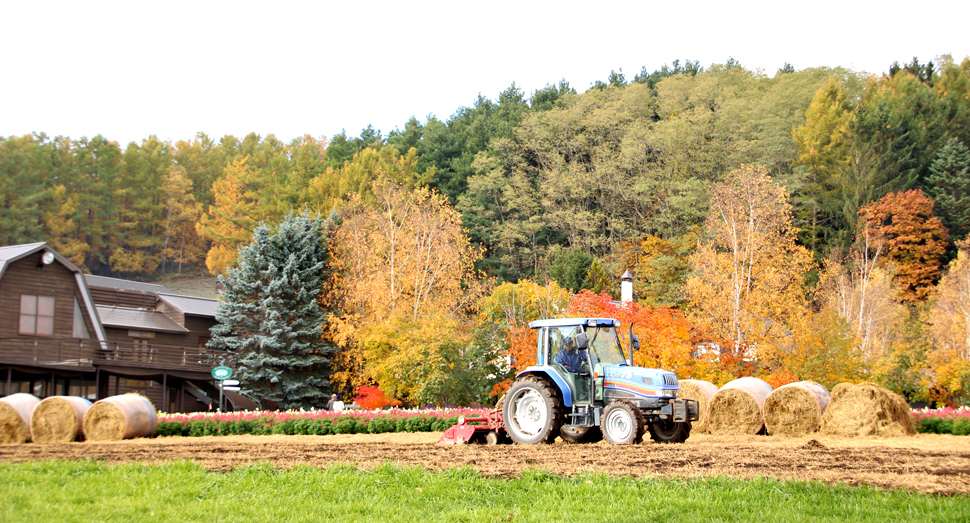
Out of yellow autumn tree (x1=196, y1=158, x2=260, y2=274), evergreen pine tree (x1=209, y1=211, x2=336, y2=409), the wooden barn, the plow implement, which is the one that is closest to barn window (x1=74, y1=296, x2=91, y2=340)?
the wooden barn

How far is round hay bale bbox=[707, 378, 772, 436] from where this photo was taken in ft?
59.9

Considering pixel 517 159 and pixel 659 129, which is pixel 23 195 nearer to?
pixel 517 159

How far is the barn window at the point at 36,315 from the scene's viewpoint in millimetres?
29766

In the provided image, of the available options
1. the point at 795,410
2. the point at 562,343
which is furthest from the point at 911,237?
the point at 562,343

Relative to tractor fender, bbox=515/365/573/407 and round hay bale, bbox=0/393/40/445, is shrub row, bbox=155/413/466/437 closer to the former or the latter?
round hay bale, bbox=0/393/40/445

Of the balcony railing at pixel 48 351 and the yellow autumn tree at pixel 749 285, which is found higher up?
the yellow autumn tree at pixel 749 285

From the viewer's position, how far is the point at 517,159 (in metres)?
63.2

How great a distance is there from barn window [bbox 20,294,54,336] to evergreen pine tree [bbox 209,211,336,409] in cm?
A: 810

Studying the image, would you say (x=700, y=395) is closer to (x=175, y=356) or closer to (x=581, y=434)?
(x=581, y=434)

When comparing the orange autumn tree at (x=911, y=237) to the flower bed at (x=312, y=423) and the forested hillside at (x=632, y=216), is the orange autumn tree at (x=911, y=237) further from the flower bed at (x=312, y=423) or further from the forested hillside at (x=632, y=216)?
the flower bed at (x=312, y=423)

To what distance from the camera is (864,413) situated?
17.3 meters

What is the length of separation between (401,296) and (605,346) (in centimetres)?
2125

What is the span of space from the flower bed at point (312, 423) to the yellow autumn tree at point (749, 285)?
10998 mm

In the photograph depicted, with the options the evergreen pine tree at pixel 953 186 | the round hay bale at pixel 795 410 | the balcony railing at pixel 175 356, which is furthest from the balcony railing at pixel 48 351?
the evergreen pine tree at pixel 953 186
